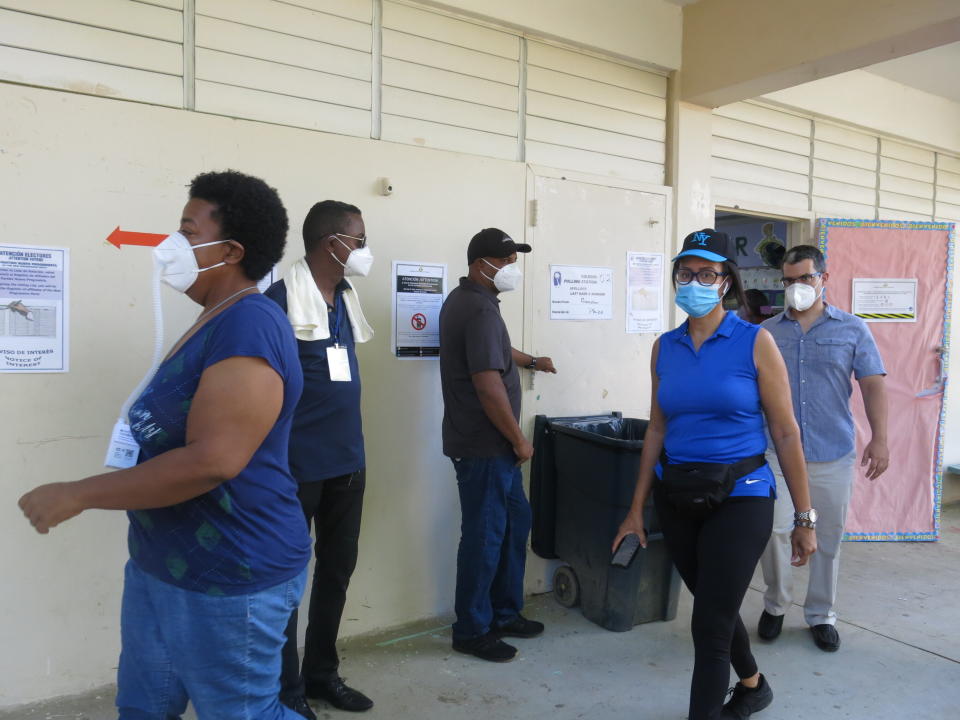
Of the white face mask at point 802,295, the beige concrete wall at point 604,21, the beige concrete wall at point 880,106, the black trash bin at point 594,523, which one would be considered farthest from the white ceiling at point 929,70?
the black trash bin at point 594,523

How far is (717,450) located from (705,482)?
13cm

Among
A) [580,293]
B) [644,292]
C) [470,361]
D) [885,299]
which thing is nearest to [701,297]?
[470,361]

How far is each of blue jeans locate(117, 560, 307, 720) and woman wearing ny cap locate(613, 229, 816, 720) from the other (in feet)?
4.31

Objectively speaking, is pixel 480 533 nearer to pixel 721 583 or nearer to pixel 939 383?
pixel 721 583

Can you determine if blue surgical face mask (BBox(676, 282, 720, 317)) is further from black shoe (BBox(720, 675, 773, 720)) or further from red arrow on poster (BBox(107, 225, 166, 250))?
red arrow on poster (BBox(107, 225, 166, 250))

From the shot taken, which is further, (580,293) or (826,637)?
(580,293)

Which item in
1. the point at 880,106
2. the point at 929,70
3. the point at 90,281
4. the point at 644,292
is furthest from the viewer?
the point at 880,106

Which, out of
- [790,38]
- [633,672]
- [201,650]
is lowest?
[633,672]

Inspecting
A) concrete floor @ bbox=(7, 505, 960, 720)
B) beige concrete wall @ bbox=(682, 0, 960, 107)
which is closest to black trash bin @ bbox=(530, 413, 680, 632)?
concrete floor @ bbox=(7, 505, 960, 720)

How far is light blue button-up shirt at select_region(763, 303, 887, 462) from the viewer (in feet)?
11.2

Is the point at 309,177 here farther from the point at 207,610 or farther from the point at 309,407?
the point at 207,610

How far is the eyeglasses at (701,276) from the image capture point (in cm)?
246

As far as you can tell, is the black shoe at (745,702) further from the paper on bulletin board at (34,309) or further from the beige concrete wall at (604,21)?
Answer: the beige concrete wall at (604,21)

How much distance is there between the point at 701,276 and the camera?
247cm
